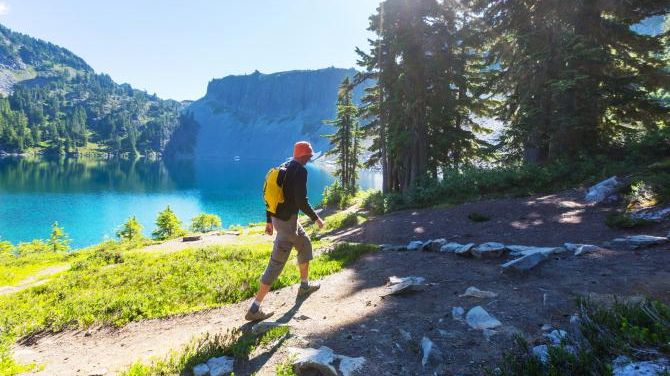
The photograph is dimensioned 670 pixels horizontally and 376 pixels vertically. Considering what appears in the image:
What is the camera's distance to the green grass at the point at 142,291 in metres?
7.37

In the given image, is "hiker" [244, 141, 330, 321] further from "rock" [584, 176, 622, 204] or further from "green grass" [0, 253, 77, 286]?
"green grass" [0, 253, 77, 286]

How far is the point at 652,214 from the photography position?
8.60 m

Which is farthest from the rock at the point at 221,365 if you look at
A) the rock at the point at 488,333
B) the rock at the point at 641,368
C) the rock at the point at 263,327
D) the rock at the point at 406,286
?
the rock at the point at 641,368

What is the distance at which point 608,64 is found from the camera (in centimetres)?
1542

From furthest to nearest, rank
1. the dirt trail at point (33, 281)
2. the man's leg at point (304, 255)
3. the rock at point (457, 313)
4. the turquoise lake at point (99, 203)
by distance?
the turquoise lake at point (99, 203), the dirt trail at point (33, 281), the man's leg at point (304, 255), the rock at point (457, 313)

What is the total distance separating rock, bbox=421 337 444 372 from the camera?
154 inches

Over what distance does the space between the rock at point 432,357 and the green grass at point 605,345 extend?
0.62 metres

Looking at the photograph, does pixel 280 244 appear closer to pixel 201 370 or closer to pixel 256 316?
pixel 256 316

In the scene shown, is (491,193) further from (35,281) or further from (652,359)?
(35,281)

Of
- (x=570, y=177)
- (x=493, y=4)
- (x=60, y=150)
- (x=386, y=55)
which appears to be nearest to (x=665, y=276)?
(x=570, y=177)

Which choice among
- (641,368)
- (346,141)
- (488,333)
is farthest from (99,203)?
(641,368)

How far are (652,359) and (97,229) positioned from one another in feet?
171

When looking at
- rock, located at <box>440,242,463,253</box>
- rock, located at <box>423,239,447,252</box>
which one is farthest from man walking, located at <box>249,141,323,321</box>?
rock, located at <box>423,239,447,252</box>

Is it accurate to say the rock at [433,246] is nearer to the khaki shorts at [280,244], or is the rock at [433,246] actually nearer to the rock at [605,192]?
the khaki shorts at [280,244]
